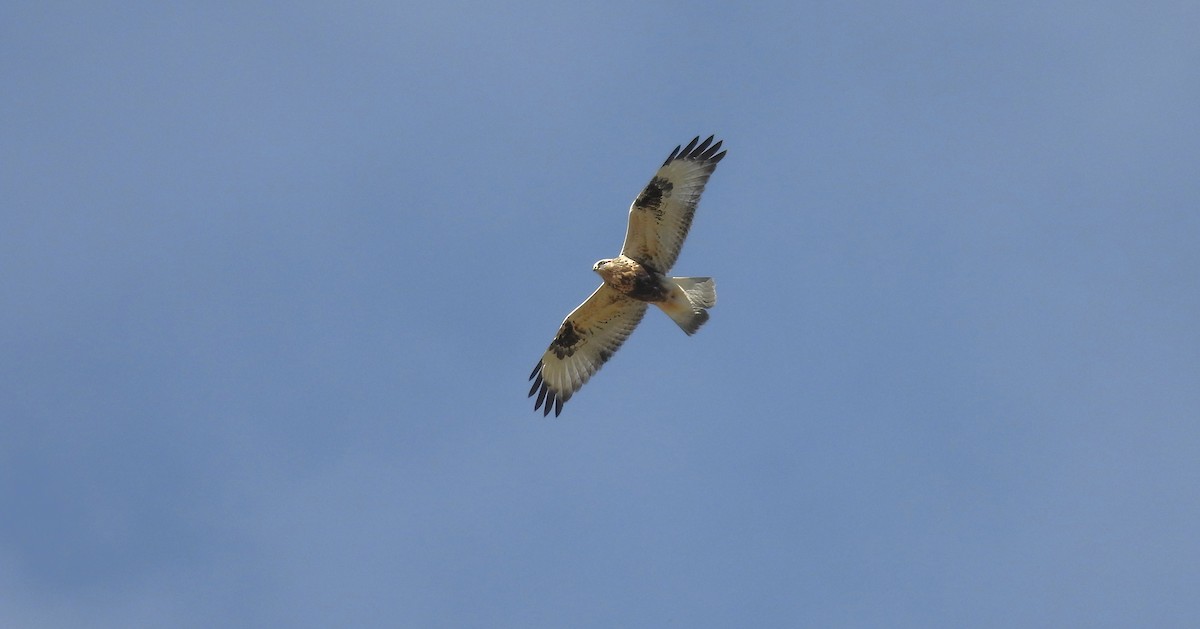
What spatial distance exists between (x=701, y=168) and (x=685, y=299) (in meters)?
1.60

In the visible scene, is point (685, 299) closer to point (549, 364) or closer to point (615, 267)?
point (615, 267)

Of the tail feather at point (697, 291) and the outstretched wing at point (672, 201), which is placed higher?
the outstretched wing at point (672, 201)

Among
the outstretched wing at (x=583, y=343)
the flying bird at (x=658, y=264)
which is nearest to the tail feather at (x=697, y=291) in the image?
the flying bird at (x=658, y=264)

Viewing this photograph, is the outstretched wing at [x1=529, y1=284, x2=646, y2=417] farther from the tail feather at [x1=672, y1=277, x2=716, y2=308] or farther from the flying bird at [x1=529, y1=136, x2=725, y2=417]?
the tail feather at [x1=672, y1=277, x2=716, y2=308]

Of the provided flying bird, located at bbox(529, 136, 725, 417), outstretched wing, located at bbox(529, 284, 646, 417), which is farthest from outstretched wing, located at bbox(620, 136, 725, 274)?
outstretched wing, located at bbox(529, 284, 646, 417)

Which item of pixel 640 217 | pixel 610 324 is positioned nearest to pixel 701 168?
pixel 640 217

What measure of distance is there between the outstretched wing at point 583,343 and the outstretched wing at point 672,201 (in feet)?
2.81

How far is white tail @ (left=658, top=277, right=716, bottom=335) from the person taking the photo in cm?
1975

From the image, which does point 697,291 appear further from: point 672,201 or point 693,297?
point 672,201

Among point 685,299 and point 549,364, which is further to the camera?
point 549,364

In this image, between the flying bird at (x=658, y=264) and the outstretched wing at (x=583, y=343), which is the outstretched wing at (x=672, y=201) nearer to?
the flying bird at (x=658, y=264)

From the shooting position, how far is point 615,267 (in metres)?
19.6

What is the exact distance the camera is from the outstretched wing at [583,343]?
20.4 m

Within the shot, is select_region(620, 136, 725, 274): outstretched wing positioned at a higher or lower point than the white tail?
higher
